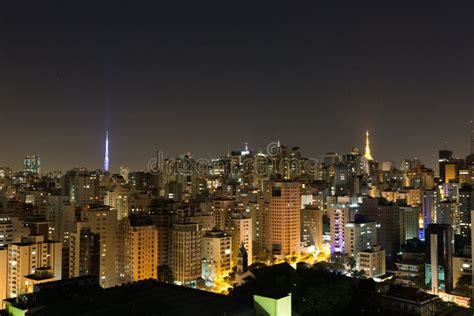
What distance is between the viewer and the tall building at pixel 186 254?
30.5ft

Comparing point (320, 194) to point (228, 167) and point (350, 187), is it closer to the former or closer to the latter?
point (350, 187)

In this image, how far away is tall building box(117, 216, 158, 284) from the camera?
9070 mm

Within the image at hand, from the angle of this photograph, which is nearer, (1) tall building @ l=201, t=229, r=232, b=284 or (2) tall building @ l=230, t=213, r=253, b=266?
(1) tall building @ l=201, t=229, r=232, b=284

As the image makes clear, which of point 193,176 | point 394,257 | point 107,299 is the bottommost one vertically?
point 394,257

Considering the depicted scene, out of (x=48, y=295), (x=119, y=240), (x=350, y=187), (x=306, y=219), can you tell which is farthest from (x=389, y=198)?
(x=48, y=295)

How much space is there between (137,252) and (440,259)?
211 inches

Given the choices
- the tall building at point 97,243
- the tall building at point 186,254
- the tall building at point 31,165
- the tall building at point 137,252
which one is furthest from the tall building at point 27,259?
the tall building at point 31,165

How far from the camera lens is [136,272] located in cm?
907

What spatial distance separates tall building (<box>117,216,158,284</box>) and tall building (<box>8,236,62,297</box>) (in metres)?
1.23

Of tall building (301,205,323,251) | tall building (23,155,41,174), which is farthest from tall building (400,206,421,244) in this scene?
tall building (23,155,41,174)

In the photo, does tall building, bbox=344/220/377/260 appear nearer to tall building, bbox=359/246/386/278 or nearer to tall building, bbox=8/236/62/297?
tall building, bbox=359/246/386/278

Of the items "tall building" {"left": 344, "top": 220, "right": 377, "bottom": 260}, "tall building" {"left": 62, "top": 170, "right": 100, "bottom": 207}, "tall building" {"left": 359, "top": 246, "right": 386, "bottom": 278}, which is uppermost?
"tall building" {"left": 62, "top": 170, "right": 100, "bottom": 207}

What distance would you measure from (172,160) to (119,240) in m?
10.4

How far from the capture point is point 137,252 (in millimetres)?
9070
